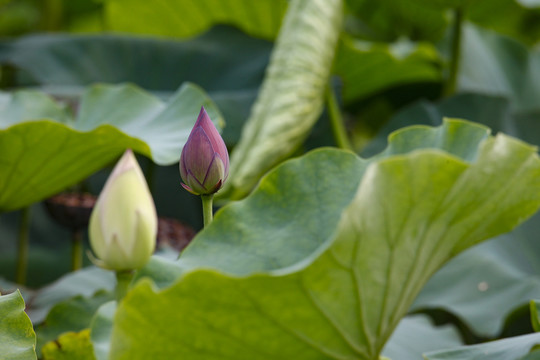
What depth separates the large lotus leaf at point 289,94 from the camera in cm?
106

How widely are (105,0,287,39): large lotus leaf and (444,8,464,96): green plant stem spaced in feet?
1.31

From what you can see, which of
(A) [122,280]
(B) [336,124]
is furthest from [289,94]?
(A) [122,280]

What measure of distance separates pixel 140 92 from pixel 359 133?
1027 mm

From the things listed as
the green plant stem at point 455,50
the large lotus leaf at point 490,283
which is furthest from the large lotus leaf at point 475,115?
the large lotus leaf at point 490,283

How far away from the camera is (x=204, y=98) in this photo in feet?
3.15

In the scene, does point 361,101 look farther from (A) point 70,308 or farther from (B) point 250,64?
(A) point 70,308

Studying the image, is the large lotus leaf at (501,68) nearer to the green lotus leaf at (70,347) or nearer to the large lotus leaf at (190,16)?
the large lotus leaf at (190,16)

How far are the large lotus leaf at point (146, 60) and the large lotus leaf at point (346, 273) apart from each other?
109cm

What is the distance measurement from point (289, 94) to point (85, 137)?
38 cm

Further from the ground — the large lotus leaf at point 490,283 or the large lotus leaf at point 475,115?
the large lotus leaf at point 475,115

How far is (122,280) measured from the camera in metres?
0.53

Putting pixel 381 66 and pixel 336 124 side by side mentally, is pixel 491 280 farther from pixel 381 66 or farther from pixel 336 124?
pixel 381 66

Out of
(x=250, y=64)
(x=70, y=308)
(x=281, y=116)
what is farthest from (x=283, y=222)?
(x=250, y=64)

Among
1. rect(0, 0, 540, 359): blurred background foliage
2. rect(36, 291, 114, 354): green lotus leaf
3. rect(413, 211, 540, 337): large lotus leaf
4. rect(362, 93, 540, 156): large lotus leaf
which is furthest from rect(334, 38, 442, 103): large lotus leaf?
rect(36, 291, 114, 354): green lotus leaf
